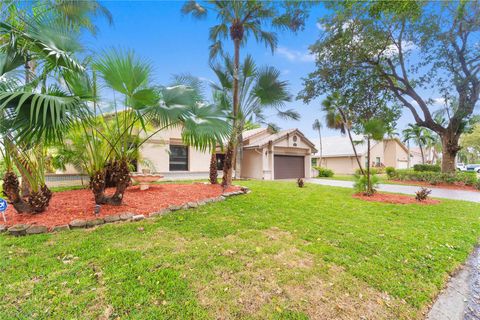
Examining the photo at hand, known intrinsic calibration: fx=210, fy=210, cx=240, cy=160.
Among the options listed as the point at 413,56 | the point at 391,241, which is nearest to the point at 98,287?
the point at 391,241

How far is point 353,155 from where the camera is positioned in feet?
89.6

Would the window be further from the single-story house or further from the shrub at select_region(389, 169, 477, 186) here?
the shrub at select_region(389, 169, 477, 186)

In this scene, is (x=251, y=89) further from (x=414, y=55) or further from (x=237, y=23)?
(x=414, y=55)

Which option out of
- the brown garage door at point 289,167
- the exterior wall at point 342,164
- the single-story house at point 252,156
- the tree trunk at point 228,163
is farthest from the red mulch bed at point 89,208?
the exterior wall at point 342,164

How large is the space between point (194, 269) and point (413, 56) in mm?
18869

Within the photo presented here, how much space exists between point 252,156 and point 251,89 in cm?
1043

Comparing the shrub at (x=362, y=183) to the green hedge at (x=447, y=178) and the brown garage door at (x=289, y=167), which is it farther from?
the green hedge at (x=447, y=178)

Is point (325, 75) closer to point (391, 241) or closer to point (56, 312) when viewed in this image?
point (391, 241)

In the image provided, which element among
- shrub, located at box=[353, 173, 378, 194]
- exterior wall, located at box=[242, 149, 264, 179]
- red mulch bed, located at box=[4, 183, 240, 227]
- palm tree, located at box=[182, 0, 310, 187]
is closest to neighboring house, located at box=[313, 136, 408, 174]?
exterior wall, located at box=[242, 149, 264, 179]

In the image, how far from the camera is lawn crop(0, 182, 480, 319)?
242cm

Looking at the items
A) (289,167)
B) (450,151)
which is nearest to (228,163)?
(289,167)

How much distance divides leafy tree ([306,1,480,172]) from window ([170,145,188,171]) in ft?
30.5

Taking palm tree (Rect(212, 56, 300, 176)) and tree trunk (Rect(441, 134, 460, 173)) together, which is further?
tree trunk (Rect(441, 134, 460, 173))

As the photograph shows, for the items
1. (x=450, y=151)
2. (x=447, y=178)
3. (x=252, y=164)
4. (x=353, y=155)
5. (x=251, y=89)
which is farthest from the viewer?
(x=353, y=155)
